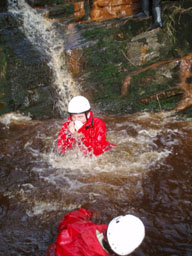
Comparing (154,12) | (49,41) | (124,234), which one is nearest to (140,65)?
(154,12)

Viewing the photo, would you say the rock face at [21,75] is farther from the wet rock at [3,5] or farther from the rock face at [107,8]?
the rock face at [107,8]

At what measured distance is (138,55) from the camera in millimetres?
6152

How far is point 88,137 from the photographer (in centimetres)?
395

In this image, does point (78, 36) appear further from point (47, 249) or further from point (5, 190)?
point (47, 249)

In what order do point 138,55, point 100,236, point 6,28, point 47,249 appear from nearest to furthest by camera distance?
1. point 100,236
2. point 47,249
3. point 6,28
4. point 138,55

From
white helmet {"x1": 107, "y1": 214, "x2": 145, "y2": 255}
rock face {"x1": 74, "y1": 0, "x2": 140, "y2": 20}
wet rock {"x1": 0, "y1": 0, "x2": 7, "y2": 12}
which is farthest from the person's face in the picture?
rock face {"x1": 74, "y1": 0, "x2": 140, "y2": 20}

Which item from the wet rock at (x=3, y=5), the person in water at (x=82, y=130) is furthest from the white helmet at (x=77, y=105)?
the wet rock at (x=3, y=5)

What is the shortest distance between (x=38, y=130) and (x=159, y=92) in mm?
3170

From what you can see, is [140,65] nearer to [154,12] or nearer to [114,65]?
[114,65]

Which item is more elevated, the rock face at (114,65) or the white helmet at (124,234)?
the rock face at (114,65)

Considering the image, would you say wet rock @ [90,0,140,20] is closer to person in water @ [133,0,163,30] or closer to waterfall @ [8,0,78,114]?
person in water @ [133,0,163,30]

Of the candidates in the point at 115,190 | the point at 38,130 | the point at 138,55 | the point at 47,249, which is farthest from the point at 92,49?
the point at 47,249

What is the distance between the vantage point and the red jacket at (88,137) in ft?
12.7

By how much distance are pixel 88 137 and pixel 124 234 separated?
7.05 ft
